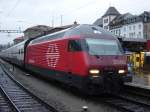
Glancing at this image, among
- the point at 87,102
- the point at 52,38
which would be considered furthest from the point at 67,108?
the point at 52,38

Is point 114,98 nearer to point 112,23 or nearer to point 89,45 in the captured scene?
point 89,45

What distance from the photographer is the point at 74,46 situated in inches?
611

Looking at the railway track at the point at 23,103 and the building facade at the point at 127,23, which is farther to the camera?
the building facade at the point at 127,23

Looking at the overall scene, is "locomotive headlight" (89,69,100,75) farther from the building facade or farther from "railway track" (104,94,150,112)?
the building facade

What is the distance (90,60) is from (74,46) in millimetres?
1336

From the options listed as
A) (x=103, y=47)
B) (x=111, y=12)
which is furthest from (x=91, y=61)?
(x=111, y=12)

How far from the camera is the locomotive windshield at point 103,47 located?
15.0m

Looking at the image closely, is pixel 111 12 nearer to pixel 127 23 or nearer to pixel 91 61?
pixel 127 23

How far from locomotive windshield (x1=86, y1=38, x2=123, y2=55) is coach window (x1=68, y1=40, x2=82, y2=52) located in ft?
1.25

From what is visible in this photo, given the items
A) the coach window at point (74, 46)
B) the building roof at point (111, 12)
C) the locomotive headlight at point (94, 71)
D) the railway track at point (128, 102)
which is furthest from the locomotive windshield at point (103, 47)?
the building roof at point (111, 12)

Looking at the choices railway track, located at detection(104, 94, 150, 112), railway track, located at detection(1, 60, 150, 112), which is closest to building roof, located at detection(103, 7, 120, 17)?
railway track, located at detection(1, 60, 150, 112)

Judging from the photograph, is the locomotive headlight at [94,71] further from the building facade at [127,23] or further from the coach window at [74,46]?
the building facade at [127,23]

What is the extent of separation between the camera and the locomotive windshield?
1497 centimetres

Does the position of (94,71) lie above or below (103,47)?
below
